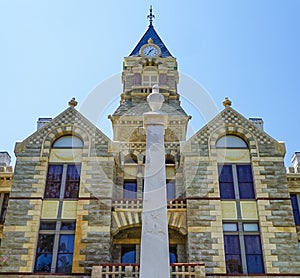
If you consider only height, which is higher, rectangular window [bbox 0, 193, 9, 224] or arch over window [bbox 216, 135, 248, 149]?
A: arch over window [bbox 216, 135, 248, 149]

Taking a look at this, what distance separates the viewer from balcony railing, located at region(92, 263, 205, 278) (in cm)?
1780

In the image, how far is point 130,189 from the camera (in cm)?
2430

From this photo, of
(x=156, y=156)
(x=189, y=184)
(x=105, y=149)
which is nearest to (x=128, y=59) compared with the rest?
(x=105, y=149)

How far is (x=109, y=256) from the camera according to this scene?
2008 centimetres

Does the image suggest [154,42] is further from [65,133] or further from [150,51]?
[65,133]

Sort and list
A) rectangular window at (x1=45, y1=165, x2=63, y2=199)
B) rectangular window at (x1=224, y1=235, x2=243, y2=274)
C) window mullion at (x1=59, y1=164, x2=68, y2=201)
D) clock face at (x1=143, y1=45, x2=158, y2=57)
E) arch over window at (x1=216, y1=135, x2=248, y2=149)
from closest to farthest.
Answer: rectangular window at (x1=224, y1=235, x2=243, y2=274) → window mullion at (x1=59, y1=164, x2=68, y2=201) → rectangular window at (x1=45, y1=165, x2=63, y2=199) → arch over window at (x1=216, y1=135, x2=248, y2=149) → clock face at (x1=143, y1=45, x2=158, y2=57)

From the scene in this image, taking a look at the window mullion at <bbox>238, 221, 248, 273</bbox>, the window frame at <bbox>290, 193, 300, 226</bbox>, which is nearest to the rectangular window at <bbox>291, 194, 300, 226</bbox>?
the window frame at <bbox>290, 193, 300, 226</bbox>

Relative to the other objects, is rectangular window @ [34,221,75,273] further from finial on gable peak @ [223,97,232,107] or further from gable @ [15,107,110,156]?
finial on gable peak @ [223,97,232,107]

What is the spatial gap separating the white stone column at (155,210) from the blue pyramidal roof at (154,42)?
2361cm

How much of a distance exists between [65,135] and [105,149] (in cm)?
272

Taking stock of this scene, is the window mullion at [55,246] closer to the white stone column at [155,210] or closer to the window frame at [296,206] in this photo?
the white stone column at [155,210]

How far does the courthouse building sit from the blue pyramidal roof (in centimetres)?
1496

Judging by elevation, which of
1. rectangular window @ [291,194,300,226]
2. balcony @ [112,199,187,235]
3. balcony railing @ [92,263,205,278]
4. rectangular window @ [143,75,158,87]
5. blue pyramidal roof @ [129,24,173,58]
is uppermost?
blue pyramidal roof @ [129,24,173,58]

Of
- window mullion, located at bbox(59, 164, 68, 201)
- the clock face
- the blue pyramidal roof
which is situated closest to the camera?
window mullion, located at bbox(59, 164, 68, 201)
